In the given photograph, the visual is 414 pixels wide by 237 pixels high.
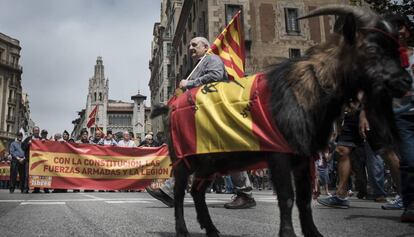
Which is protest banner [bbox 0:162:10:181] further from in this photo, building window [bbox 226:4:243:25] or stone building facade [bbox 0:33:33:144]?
stone building facade [bbox 0:33:33:144]

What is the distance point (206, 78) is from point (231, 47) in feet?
10.6

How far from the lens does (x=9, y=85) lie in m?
76.1

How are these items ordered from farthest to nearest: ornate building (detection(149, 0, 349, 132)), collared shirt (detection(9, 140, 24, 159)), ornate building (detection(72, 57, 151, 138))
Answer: ornate building (detection(72, 57, 151, 138)) → ornate building (detection(149, 0, 349, 132)) → collared shirt (detection(9, 140, 24, 159))

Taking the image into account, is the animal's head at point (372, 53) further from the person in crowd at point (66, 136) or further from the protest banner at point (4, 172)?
the protest banner at point (4, 172)

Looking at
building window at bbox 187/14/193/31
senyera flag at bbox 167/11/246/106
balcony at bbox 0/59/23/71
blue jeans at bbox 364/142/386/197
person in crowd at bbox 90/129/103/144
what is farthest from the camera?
balcony at bbox 0/59/23/71

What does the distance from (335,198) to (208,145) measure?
3545mm

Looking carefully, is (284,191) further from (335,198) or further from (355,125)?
(335,198)

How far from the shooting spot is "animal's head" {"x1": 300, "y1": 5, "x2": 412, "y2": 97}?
7.44 feet

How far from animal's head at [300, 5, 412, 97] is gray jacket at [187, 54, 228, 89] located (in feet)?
6.08

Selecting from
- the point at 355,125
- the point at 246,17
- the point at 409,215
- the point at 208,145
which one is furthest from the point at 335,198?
the point at 246,17

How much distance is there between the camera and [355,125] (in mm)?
5309

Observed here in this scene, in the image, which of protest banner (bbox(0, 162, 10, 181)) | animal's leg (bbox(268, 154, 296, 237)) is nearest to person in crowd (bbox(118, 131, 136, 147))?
animal's leg (bbox(268, 154, 296, 237))

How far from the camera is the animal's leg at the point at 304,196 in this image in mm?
2576

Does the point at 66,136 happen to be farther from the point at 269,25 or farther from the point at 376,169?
the point at 269,25
